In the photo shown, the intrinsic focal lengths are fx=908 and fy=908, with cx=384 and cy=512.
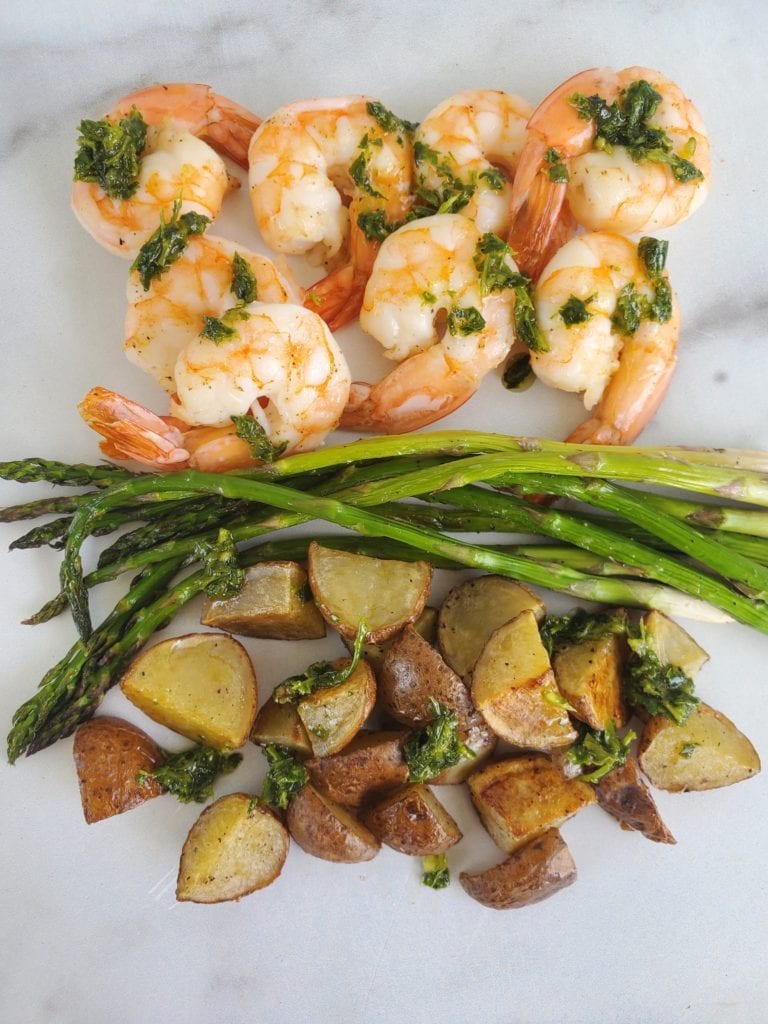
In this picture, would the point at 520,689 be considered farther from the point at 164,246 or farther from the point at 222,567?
the point at 164,246

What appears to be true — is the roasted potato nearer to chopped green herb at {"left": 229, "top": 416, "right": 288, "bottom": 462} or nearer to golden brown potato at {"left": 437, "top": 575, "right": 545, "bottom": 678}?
golden brown potato at {"left": 437, "top": 575, "right": 545, "bottom": 678}

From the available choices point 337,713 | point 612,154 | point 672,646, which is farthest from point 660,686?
point 612,154

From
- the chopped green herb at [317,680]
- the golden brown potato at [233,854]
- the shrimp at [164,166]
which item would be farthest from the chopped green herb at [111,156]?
the golden brown potato at [233,854]

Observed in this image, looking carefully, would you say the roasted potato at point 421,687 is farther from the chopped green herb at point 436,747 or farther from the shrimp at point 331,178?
the shrimp at point 331,178

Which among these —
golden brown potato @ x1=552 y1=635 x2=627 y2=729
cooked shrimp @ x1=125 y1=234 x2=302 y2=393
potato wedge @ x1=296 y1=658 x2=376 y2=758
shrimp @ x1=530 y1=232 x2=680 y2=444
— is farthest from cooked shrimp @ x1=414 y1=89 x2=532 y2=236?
potato wedge @ x1=296 y1=658 x2=376 y2=758

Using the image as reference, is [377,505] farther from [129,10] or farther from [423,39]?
[129,10]

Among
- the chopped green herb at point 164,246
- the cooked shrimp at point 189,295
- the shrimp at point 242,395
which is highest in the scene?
the chopped green herb at point 164,246
